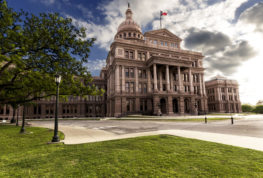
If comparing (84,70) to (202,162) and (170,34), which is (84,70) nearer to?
(202,162)

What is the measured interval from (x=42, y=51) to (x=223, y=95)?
88360 millimetres

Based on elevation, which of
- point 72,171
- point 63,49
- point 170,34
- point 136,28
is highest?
point 136,28

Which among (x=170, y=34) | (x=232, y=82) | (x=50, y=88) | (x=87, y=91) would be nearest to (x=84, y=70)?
(x=87, y=91)

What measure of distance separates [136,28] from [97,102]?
39168mm

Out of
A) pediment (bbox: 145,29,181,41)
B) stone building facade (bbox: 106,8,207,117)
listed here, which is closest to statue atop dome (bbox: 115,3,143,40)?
pediment (bbox: 145,29,181,41)

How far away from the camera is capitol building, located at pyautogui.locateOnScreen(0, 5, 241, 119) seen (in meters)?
45.8

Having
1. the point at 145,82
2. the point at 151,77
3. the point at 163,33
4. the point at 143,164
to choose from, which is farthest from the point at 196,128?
the point at 163,33

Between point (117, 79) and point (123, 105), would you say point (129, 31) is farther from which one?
point (123, 105)

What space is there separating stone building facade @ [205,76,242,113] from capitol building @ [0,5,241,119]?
932 inches

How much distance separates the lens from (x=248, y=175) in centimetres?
381

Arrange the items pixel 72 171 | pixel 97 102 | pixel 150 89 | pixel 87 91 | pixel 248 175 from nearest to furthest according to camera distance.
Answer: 1. pixel 248 175
2. pixel 72 171
3. pixel 87 91
4. pixel 150 89
5. pixel 97 102

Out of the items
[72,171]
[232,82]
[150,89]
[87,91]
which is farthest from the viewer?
[232,82]

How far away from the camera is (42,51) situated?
11.7 metres

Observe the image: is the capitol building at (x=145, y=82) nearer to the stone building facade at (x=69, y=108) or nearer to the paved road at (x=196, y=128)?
the stone building facade at (x=69, y=108)
